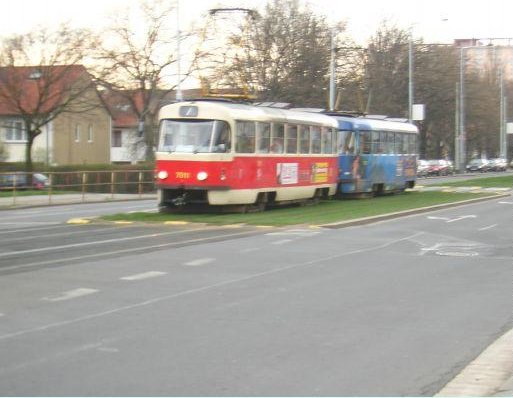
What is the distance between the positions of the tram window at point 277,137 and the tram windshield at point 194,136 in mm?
2759

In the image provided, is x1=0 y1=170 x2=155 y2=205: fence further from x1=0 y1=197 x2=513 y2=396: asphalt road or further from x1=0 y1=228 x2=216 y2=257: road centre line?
x1=0 y1=197 x2=513 y2=396: asphalt road

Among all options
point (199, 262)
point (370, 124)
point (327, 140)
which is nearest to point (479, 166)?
point (370, 124)

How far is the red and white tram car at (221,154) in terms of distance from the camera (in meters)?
21.9

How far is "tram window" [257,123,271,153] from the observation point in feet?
77.7

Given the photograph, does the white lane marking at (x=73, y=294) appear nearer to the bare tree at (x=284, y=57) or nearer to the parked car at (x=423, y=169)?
the bare tree at (x=284, y=57)

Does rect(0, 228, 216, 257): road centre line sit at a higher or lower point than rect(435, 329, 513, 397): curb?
higher

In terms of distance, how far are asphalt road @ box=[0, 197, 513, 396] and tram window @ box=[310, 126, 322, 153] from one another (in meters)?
11.4

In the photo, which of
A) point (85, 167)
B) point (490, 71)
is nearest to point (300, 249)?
point (85, 167)

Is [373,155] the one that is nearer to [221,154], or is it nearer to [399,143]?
[399,143]

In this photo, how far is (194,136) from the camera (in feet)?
72.8

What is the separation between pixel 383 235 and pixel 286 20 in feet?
120

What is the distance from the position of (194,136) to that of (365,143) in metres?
11.9

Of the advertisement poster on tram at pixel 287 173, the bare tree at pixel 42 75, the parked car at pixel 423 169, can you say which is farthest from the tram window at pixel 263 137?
the parked car at pixel 423 169

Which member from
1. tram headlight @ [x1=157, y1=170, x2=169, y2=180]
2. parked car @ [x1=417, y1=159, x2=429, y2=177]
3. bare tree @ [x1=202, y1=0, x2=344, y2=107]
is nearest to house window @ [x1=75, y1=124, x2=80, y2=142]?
bare tree @ [x1=202, y1=0, x2=344, y2=107]
